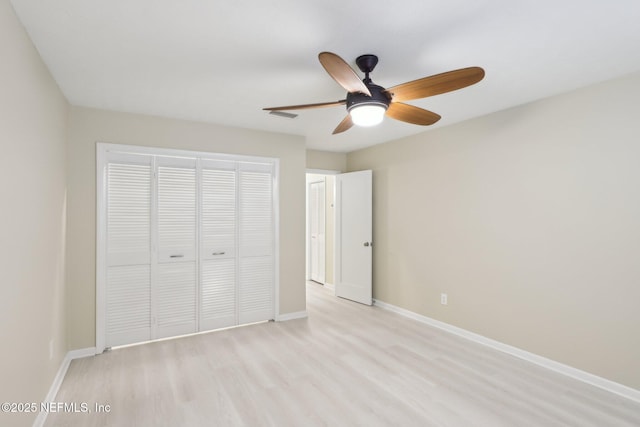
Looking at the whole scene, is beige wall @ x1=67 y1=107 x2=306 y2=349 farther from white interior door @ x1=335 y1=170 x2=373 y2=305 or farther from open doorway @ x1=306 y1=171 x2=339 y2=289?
open doorway @ x1=306 y1=171 x2=339 y2=289

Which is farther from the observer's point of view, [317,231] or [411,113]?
[317,231]

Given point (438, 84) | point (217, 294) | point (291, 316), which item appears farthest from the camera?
point (291, 316)

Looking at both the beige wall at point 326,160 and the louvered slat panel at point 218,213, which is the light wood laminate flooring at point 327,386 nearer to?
the louvered slat panel at point 218,213

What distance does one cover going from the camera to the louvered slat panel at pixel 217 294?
3846mm

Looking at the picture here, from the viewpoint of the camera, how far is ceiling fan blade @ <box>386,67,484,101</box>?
1.74 meters

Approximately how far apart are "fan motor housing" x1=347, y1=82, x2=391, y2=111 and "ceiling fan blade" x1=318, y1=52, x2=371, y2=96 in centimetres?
8

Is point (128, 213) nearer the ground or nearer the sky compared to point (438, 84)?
nearer the ground

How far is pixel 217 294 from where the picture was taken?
3918 millimetres

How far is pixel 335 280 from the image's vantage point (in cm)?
562

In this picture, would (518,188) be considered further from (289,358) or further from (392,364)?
(289,358)

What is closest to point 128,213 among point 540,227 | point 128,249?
point 128,249

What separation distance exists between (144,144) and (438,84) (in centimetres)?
305

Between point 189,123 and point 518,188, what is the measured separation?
3608mm

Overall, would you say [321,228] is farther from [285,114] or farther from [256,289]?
[285,114]
